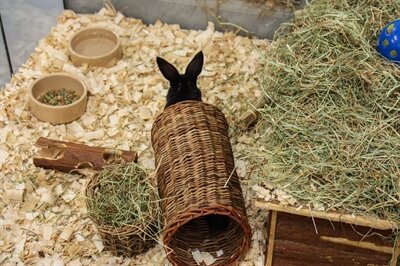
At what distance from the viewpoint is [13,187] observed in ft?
10.6

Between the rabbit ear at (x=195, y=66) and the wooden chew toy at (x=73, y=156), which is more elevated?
the rabbit ear at (x=195, y=66)

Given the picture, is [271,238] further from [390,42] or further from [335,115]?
[390,42]

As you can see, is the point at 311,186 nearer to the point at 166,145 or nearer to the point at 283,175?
the point at 283,175

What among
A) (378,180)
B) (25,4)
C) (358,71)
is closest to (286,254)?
(378,180)

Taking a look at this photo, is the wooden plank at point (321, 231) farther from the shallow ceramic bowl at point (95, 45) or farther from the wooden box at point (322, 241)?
the shallow ceramic bowl at point (95, 45)

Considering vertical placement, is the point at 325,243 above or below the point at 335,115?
below

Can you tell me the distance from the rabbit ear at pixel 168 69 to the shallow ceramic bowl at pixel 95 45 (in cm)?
75

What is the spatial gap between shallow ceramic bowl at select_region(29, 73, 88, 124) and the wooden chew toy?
273 mm

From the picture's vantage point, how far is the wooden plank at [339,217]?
248cm

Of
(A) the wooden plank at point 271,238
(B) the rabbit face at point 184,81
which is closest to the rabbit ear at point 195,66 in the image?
(B) the rabbit face at point 184,81

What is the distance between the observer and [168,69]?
320 cm

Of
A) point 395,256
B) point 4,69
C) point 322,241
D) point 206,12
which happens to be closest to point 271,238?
point 322,241

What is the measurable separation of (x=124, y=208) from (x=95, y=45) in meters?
1.54

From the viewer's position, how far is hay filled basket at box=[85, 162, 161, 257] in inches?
110
